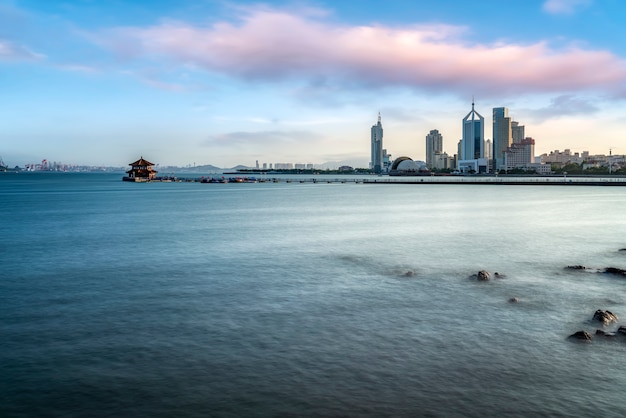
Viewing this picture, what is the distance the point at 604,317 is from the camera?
18125mm

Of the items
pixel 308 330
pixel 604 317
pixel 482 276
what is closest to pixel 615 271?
pixel 482 276

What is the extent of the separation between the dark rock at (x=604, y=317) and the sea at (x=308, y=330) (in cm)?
32

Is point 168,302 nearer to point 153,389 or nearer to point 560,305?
point 153,389

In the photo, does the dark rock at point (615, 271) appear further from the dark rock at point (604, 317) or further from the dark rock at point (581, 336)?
the dark rock at point (581, 336)

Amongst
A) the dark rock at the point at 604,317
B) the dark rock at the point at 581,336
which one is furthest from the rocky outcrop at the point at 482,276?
the dark rock at the point at 581,336

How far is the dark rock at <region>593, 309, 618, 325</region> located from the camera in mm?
18000

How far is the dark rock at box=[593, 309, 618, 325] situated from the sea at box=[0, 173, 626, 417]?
317mm

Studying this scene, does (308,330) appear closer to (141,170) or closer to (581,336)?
(581,336)

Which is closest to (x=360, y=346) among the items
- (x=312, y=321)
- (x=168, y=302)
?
(x=312, y=321)

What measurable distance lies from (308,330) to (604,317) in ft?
35.6

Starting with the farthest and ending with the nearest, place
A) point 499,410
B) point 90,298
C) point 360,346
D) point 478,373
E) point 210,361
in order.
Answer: point 90,298, point 360,346, point 210,361, point 478,373, point 499,410

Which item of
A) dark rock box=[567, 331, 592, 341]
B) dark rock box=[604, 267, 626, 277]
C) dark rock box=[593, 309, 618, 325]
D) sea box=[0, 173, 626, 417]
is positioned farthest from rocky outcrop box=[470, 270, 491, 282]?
dark rock box=[567, 331, 592, 341]

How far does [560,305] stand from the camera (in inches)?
810

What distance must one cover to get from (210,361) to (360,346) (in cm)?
481
